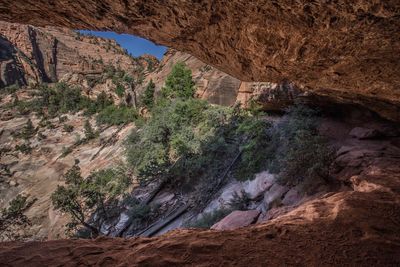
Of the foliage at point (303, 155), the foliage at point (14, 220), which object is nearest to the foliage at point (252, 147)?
the foliage at point (303, 155)

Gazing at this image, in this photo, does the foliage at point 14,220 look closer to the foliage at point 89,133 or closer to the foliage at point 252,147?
the foliage at point 89,133

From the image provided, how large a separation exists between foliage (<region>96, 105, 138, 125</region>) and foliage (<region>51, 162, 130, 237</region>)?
31.6ft

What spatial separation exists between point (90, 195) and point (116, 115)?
1547 centimetres

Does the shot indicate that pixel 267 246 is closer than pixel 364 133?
Yes

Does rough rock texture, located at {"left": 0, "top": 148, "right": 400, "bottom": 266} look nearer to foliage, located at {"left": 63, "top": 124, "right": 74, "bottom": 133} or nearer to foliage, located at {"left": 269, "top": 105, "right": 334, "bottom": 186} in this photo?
foliage, located at {"left": 269, "top": 105, "right": 334, "bottom": 186}

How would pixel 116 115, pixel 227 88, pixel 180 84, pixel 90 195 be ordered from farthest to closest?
pixel 116 115, pixel 180 84, pixel 227 88, pixel 90 195

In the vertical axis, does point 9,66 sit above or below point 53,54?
below

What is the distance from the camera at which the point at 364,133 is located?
895 cm

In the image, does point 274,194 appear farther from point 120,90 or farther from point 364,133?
point 120,90

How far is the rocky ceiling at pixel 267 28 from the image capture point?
9.42 ft

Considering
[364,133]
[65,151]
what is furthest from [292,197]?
[65,151]

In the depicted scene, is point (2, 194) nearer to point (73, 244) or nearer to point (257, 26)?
point (73, 244)

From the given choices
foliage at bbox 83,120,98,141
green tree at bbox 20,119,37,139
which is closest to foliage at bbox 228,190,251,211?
foliage at bbox 83,120,98,141

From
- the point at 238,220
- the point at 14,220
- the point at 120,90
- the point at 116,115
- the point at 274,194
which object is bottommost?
the point at 14,220
